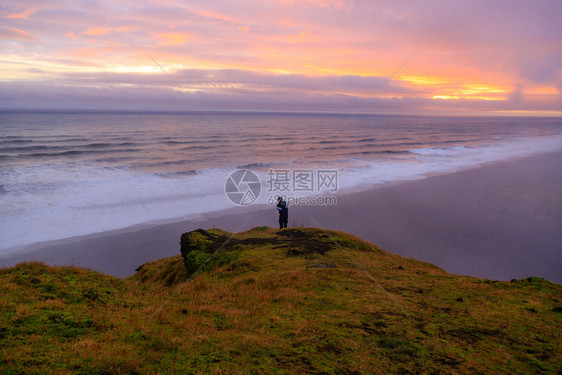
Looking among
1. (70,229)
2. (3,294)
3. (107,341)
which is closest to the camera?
(107,341)

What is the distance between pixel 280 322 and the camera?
250 inches

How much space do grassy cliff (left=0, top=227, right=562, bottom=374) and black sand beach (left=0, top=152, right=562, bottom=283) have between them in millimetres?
7223

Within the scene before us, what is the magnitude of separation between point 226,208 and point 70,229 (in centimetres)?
1029

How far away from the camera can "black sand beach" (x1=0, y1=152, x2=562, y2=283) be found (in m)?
15.6

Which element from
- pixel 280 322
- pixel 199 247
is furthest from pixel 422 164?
pixel 280 322

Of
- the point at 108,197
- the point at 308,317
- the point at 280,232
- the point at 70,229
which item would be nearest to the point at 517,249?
the point at 280,232

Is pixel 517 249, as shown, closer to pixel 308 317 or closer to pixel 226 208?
pixel 308 317

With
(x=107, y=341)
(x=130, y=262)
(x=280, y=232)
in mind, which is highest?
(x=107, y=341)

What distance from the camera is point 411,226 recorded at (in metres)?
20.1

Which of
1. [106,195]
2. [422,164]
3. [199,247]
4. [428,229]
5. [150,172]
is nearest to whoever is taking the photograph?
[199,247]

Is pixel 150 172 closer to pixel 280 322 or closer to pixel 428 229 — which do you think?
pixel 428 229

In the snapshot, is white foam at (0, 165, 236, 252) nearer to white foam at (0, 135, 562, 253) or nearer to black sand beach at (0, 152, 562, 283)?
white foam at (0, 135, 562, 253)

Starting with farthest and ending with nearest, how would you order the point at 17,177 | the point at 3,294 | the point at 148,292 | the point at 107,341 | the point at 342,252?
the point at 17,177 < the point at 342,252 < the point at 148,292 < the point at 3,294 < the point at 107,341

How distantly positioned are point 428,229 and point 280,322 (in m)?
16.1
